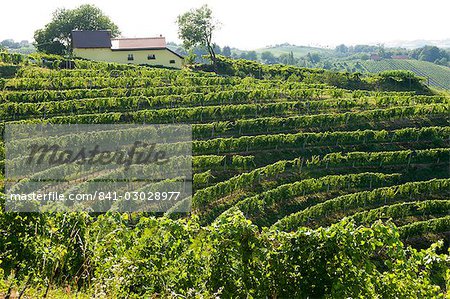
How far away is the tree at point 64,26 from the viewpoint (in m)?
60.9

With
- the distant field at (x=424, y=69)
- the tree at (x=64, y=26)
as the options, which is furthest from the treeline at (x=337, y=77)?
the distant field at (x=424, y=69)

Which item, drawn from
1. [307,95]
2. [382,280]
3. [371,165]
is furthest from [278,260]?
[307,95]

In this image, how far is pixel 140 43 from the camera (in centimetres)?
5712

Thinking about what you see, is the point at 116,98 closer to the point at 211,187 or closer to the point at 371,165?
the point at 211,187

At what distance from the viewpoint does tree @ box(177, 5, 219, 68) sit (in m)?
58.1

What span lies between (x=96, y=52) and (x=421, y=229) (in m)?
44.5

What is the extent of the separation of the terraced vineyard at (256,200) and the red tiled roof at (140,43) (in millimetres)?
8816

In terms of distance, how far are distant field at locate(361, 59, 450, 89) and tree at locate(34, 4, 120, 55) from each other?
314 feet

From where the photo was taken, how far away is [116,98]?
3734 cm

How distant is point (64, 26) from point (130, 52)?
43.9 ft

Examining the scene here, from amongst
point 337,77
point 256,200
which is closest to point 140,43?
point 337,77

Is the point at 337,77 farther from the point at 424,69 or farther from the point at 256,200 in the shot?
the point at 424,69

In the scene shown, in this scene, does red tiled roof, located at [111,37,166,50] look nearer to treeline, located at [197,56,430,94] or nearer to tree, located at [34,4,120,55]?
treeline, located at [197,56,430,94]

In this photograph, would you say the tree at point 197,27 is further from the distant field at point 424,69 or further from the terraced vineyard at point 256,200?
the distant field at point 424,69
